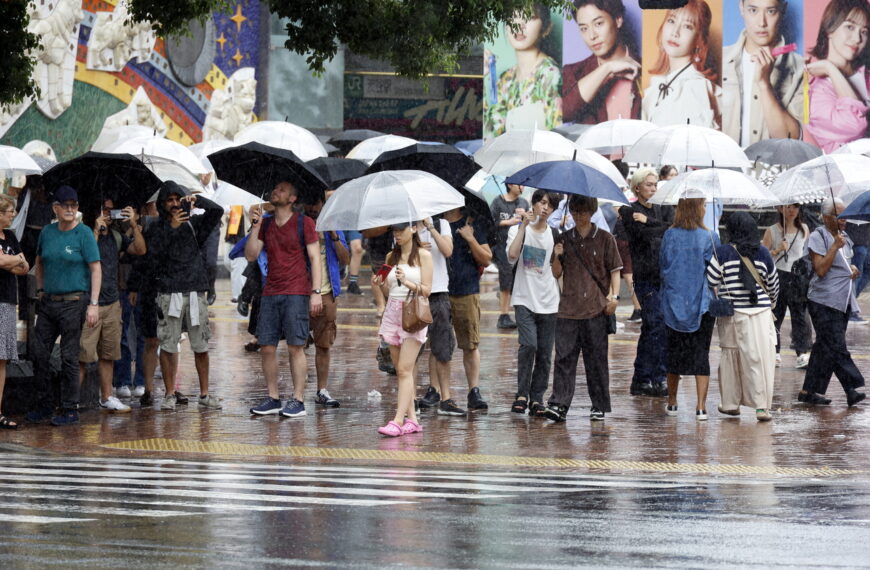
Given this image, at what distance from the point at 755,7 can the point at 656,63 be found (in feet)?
8.67

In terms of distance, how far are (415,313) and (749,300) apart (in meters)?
2.75

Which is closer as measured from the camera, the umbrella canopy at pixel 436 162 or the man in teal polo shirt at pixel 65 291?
the man in teal polo shirt at pixel 65 291

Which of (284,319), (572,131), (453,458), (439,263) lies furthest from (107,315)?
(572,131)

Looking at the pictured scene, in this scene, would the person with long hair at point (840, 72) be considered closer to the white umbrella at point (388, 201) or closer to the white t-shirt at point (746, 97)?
the white t-shirt at point (746, 97)

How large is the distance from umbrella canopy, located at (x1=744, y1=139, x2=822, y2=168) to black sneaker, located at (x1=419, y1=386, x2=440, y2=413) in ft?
28.3

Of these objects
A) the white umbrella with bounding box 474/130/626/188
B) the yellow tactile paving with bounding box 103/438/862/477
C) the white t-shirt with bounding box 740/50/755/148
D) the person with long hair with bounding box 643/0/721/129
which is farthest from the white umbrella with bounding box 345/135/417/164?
the white t-shirt with bounding box 740/50/755/148

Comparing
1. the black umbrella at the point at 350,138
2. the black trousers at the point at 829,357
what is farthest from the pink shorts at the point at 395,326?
the black umbrella at the point at 350,138

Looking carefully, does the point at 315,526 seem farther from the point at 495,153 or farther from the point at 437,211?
the point at 495,153

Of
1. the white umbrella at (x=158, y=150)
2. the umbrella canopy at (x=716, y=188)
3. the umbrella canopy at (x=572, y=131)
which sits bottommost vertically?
the umbrella canopy at (x=716, y=188)

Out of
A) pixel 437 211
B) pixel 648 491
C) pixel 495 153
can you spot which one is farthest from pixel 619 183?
pixel 648 491

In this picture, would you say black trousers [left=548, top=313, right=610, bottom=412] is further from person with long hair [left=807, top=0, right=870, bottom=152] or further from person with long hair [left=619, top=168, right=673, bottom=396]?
person with long hair [left=807, top=0, right=870, bottom=152]

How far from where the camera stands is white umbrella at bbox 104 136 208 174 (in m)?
15.0

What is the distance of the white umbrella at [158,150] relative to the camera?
49.2 feet

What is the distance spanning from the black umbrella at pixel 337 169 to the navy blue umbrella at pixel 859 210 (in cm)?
470
